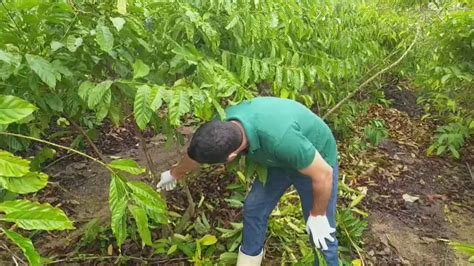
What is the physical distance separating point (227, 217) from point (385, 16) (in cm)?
242

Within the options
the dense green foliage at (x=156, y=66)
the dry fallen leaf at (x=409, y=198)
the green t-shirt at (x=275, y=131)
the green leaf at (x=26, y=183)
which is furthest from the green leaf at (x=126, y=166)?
the dry fallen leaf at (x=409, y=198)

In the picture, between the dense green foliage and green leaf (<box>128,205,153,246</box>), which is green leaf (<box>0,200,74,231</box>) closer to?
the dense green foliage

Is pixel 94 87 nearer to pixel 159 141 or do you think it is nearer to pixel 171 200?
pixel 171 200

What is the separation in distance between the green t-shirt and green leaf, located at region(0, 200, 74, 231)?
114 cm

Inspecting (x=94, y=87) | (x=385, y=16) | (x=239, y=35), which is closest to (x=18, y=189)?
(x=94, y=87)

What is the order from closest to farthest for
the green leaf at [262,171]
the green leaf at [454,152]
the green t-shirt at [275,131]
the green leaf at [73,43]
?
1. the green leaf at [73,43]
2. the green t-shirt at [275,131]
3. the green leaf at [262,171]
4. the green leaf at [454,152]

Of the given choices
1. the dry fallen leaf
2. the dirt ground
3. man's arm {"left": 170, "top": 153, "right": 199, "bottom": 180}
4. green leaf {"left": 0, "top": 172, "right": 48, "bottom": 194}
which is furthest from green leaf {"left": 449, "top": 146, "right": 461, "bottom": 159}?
green leaf {"left": 0, "top": 172, "right": 48, "bottom": 194}

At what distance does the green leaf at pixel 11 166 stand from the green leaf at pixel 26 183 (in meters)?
0.05

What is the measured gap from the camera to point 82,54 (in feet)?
5.78

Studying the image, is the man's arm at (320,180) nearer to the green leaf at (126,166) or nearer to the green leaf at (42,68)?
the green leaf at (126,166)

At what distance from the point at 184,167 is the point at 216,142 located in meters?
0.53

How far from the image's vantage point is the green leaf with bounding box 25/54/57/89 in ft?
4.88

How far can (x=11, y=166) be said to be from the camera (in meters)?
0.95

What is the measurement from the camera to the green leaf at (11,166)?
0.94 meters
